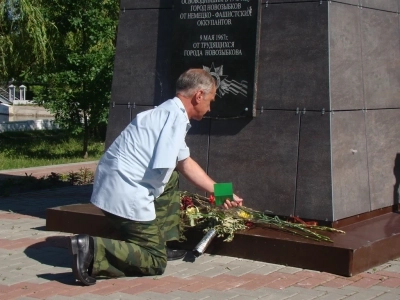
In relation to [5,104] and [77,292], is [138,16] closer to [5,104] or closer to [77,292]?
[77,292]

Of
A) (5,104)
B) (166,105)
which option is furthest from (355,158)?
(5,104)

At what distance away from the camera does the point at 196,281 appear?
229 inches

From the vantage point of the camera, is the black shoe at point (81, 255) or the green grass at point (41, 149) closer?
the black shoe at point (81, 255)

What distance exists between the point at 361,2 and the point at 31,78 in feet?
36.1

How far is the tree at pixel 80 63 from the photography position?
16406 mm

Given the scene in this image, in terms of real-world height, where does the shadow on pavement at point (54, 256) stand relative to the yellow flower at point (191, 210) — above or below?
below

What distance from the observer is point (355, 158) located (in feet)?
23.0

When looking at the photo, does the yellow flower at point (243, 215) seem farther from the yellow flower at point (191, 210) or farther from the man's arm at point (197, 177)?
the man's arm at point (197, 177)

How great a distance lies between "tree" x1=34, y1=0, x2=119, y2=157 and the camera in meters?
16.4

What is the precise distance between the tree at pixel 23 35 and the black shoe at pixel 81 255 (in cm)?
1107

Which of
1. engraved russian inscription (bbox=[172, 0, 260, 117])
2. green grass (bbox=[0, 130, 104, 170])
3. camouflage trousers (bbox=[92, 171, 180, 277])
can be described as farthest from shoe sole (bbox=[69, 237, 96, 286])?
green grass (bbox=[0, 130, 104, 170])

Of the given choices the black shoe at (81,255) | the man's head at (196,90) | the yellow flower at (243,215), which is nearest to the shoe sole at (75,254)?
the black shoe at (81,255)

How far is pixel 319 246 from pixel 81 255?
186 cm

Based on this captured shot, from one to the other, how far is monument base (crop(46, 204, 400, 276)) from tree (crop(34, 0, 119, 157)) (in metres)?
9.58
